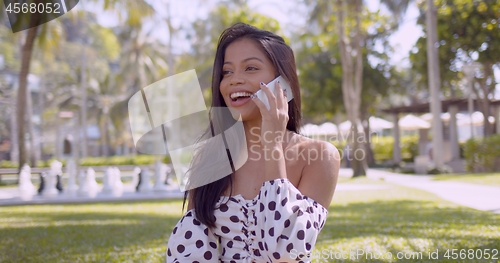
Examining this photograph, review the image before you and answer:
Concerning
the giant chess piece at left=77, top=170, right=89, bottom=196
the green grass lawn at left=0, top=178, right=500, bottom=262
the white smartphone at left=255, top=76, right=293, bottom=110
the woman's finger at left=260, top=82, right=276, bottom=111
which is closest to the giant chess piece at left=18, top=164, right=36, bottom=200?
the giant chess piece at left=77, top=170, right=89, bottom=196

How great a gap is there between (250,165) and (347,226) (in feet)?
17.1

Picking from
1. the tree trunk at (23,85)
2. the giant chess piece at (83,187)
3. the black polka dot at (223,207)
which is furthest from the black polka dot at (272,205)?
the tree trunk at (23,85)

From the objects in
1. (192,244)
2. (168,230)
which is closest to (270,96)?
(192,244)

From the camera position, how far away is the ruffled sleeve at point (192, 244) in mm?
1944

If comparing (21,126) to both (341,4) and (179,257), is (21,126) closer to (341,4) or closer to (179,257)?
(341,4)

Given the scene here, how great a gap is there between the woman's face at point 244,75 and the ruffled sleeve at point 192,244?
48 cm

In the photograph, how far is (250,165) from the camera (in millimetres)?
2025

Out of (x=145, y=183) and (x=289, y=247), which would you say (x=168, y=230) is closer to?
(x=289, y=247)

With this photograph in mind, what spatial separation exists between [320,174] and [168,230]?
5210mm

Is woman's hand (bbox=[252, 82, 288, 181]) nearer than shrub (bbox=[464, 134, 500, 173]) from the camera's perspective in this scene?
Yes

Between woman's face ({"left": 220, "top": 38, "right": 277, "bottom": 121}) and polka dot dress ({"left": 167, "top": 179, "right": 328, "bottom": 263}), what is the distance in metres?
0.35

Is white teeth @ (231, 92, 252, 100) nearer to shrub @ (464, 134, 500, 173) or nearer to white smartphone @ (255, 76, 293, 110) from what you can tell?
white smartphone @ (255, 76, 293, 110)

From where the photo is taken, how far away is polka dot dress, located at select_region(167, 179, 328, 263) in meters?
1.68

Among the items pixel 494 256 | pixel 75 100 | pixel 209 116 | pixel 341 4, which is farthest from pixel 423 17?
pixel 75 100
